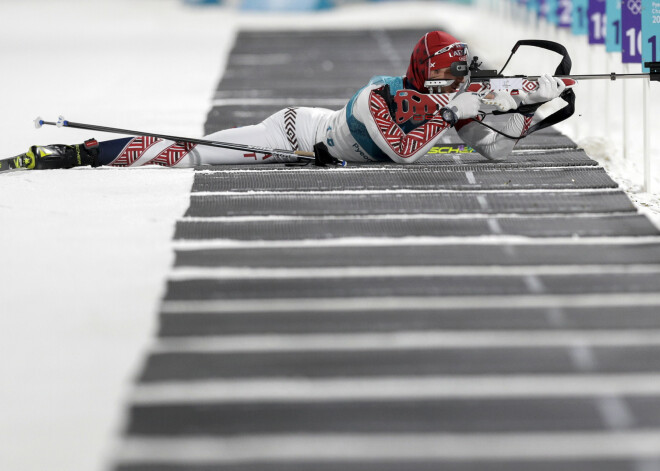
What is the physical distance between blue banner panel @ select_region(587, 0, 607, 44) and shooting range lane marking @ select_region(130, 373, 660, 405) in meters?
4.25

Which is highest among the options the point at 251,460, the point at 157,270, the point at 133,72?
the point at 133,72

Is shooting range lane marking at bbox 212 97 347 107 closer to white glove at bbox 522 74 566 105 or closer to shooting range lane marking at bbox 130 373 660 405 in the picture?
white glove at bbox 522 74 566 105

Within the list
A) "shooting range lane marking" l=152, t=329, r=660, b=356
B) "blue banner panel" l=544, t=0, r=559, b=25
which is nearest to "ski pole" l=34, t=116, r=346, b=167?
"shooting range lane marking" l=152, t=329, r=660, b=356

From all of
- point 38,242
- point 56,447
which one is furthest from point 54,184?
point 56,447

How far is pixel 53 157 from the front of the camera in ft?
16.5

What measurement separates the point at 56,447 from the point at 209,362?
56 cm

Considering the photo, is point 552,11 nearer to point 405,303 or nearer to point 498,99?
point 498,99

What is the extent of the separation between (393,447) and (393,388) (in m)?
0.30

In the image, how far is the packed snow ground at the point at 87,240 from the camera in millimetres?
2592

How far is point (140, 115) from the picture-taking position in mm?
7379

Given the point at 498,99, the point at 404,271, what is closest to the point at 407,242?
the point at 404,271

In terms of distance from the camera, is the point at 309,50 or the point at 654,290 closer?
the point at 654,290

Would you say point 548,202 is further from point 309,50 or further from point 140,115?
point 309,50

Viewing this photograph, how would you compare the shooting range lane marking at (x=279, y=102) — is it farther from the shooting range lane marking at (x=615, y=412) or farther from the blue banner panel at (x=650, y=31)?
the shooting range lane marking at (x=615, y=412)
